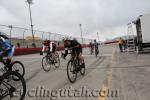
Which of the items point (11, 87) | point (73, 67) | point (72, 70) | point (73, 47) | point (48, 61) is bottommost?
point (11, 87)

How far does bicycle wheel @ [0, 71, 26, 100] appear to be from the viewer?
676 cm

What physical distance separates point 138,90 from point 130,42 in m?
23.5

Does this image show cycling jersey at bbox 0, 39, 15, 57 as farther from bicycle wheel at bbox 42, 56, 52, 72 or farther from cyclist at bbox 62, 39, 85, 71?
bicycle wheel at bbox 42, 56, 52, 72

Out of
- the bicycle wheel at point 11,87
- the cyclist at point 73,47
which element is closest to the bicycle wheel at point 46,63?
the cyclist at point 73,47

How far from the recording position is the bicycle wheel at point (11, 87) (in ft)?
22.2

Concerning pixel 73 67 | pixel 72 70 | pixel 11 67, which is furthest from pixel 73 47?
pixel 11 67

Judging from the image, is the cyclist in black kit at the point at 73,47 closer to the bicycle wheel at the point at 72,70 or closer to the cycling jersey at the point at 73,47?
the cycling jersey at the point at 73,47

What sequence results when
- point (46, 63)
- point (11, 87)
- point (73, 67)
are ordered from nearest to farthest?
point (11, 87) < point (73, 67) < point (46, 63)

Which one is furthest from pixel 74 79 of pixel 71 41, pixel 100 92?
pixel 100 92

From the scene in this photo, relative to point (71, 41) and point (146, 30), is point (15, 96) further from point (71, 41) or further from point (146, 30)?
point (146, 30)

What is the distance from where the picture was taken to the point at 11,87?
702 centimetres

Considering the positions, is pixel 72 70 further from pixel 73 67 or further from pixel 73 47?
pixel 73 47

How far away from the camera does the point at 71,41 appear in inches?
440

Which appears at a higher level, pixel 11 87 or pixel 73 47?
pixel 73 47
